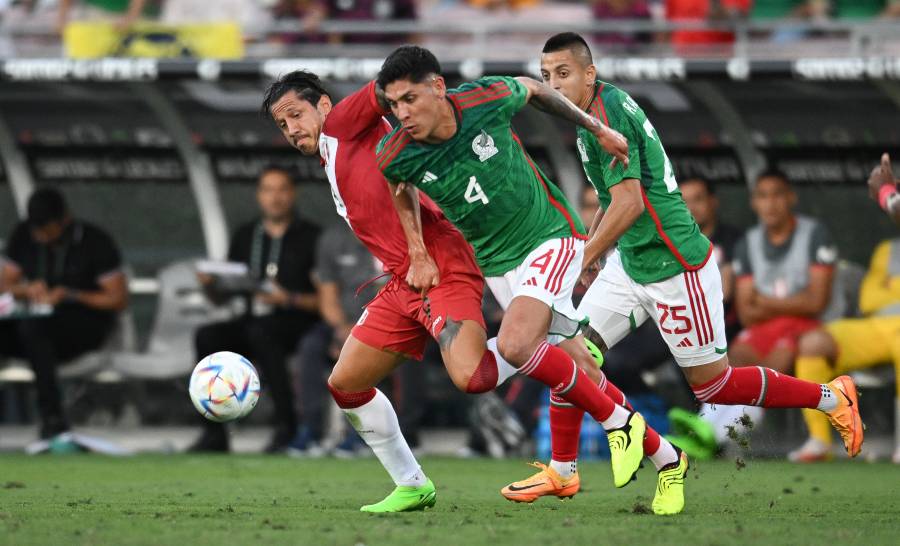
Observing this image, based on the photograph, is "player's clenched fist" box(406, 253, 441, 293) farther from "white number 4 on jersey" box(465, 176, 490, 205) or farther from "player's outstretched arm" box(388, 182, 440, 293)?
"white number 4 on jersey" box(465, 176, 490, 205)

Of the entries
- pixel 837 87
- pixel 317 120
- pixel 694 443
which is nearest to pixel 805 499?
pixel 694 443

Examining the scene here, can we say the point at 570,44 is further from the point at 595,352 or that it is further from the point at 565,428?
the point at 565,428

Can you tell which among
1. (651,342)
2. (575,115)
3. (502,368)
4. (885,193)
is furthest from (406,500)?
(651,342)

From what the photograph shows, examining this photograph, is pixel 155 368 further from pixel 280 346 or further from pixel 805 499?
pixel 805 499

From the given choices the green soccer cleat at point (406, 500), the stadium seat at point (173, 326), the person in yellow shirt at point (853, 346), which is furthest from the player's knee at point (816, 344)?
the stadium seat at point (173, 326)

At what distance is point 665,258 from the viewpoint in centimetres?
695

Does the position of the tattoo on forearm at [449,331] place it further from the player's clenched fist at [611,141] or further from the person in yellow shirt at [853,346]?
the person in yellow shirt at [853,346]

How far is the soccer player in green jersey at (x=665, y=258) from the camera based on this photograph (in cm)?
679

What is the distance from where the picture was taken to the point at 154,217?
42.2ft

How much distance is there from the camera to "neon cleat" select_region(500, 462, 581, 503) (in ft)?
22.5

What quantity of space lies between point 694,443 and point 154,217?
212 inches

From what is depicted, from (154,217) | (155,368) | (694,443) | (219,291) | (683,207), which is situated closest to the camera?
(683,207)

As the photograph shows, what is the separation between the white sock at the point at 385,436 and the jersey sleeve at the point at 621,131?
1.43 metres

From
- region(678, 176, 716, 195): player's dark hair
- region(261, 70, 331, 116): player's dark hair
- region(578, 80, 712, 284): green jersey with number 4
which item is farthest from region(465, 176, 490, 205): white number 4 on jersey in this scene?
region(678, 176, 716, 195): player's dark hair
